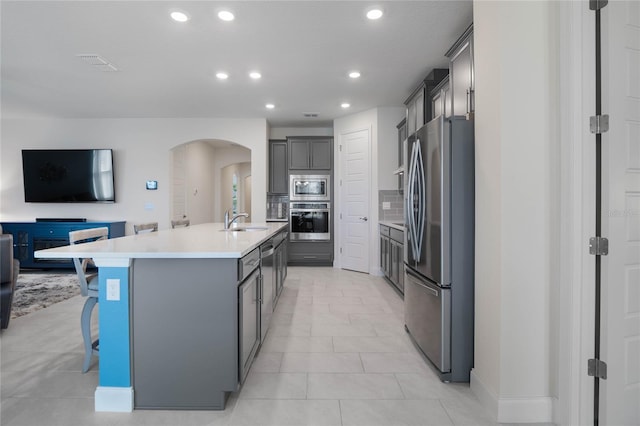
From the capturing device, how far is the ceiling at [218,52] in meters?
2.74

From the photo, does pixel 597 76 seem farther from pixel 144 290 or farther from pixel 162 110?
pixel 162 110

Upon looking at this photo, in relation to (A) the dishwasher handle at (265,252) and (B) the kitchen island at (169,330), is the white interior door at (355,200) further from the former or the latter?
(B) the kitchen island at (169,330)

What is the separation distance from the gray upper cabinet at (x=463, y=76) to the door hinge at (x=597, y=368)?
1951 mm

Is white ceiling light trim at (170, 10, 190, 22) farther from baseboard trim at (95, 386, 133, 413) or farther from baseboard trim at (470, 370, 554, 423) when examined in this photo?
baseboard trim at (470, 370, 554, 423)

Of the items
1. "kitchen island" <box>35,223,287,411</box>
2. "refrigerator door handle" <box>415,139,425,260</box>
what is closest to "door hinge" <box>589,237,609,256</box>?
"refrigerator door handle" <box>415,139,425,260</box>

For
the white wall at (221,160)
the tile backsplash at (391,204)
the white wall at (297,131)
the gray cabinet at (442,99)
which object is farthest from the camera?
the white wall at (221,160)

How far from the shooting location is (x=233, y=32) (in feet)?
10.0

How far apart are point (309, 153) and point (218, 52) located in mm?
2959

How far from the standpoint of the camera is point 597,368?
5.16 feet

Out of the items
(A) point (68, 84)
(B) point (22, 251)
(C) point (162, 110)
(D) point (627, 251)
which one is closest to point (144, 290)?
(D) point (627, 251)

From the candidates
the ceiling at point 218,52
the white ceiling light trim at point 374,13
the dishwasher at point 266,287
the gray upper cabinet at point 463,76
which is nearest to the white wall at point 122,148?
the ceiling at point 218,52

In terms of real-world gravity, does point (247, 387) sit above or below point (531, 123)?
below

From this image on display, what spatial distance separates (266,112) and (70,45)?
2901 mm

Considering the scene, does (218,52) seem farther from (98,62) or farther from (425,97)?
(425,97)
